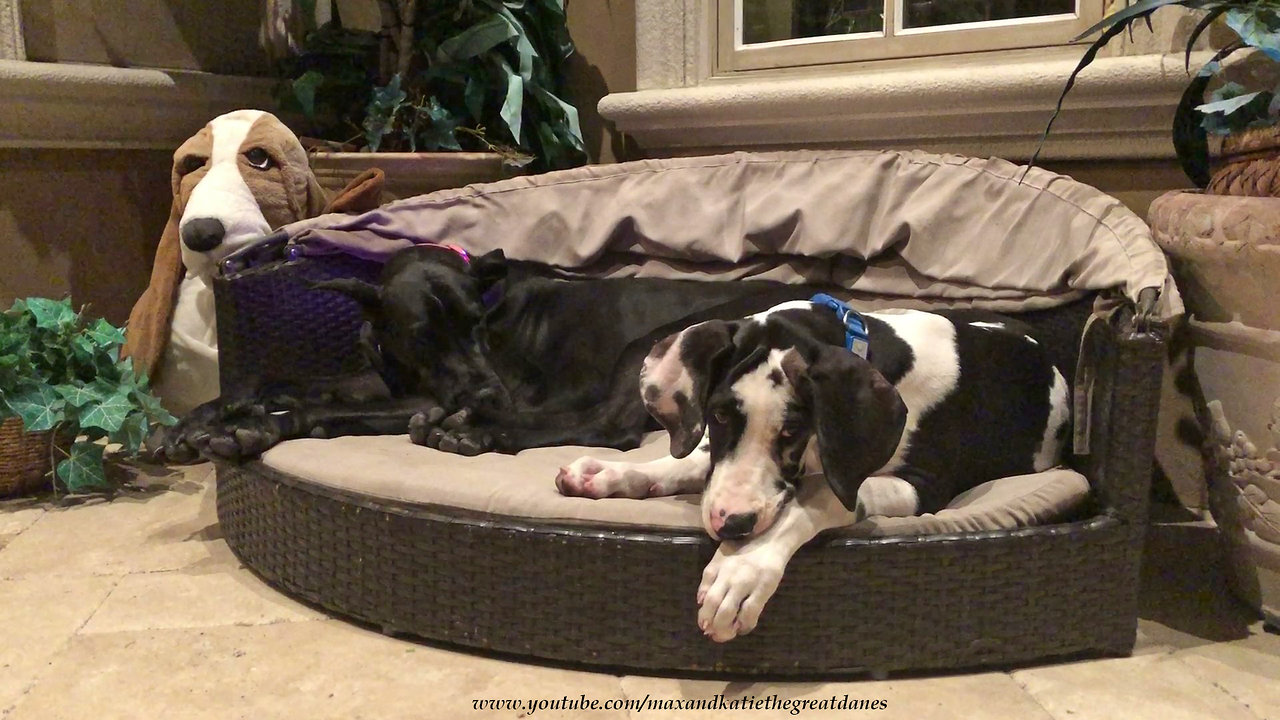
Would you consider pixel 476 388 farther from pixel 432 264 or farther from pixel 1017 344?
pixel 1017 344

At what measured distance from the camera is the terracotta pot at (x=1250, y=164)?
61.1 inches

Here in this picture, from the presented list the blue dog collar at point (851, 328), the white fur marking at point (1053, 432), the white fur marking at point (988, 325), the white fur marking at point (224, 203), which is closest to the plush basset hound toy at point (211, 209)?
the white fur marking at point (224, 203)

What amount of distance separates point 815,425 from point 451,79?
6.08 ft

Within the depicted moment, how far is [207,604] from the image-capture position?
5.50 ft

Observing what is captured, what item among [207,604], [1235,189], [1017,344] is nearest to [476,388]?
[207,604]

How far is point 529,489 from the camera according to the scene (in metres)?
1.52

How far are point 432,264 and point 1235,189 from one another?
1470 mm

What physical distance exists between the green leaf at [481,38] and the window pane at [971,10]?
1.04 meters

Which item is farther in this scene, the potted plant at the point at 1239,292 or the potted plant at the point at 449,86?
the potted plant at the point at 449,86

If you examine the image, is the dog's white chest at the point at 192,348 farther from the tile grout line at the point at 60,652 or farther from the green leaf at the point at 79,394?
the tile grout line at the point at 60,652

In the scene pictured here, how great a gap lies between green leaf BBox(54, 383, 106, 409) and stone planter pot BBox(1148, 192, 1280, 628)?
2.21 metres

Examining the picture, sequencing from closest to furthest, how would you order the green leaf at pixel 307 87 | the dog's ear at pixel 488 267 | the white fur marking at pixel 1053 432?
the white fur marking at pixel 1053 432 → the dog's ear at pixel 488 267 → the green leaf at pixel 307 87

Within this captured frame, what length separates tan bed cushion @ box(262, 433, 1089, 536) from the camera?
143 centimetres

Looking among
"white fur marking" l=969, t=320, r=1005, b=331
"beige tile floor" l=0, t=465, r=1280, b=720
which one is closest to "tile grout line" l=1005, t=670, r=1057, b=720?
"beige tile floor" l=0, t=465, r=1280, b=720
